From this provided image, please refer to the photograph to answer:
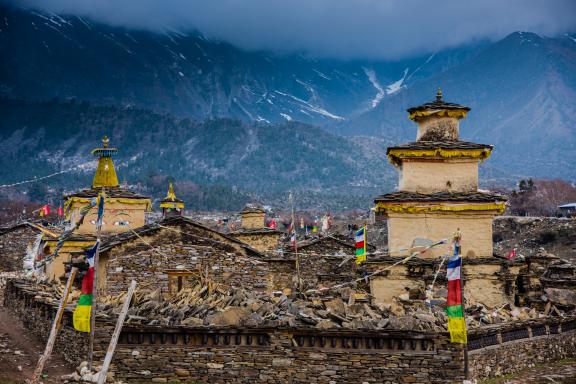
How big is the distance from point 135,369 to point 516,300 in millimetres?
12878

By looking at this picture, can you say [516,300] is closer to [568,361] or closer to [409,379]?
[568,361]

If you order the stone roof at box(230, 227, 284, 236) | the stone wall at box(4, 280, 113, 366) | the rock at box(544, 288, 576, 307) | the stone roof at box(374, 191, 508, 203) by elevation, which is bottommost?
the stone wall at box(4, 280, 113, 366)

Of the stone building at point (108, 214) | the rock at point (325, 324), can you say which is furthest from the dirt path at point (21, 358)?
the stone building at point (108, 214)

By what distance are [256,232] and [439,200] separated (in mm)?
18003

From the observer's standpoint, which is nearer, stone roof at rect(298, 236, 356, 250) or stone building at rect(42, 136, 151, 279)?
stone building at rect(42, 136, 151, 279)

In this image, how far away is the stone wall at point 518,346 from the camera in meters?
21.7

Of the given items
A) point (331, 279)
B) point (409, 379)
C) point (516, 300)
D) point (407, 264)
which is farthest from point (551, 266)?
point (409, 379)

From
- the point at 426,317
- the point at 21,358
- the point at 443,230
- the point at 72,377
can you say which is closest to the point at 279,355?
the point at 426,317

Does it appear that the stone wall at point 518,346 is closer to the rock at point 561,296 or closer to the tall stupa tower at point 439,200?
the rock at point 561,296

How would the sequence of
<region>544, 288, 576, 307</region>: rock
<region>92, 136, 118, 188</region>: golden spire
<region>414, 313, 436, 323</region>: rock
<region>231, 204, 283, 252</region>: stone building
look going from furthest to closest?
<region>231, 204, 283, 252</region>: stone building, <region>92, 136, 118, 188</region>: golden spire, <region>544, 288, 576, 307</region>: rock, <region>414, 313, 436, 323</region>: rock

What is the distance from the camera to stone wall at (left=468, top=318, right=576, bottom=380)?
2170cm

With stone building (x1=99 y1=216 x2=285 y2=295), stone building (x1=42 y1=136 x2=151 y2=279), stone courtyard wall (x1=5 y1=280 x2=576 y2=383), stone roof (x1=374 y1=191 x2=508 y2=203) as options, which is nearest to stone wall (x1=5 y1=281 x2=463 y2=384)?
stone courtyard wall (x1=5 y1=280 x2=576 y2=383)

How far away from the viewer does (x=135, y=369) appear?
789 inches

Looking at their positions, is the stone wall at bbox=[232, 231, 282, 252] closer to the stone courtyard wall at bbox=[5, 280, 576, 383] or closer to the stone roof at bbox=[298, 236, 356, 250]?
the stone roof at bbox=[298, 236, 356, 250]
